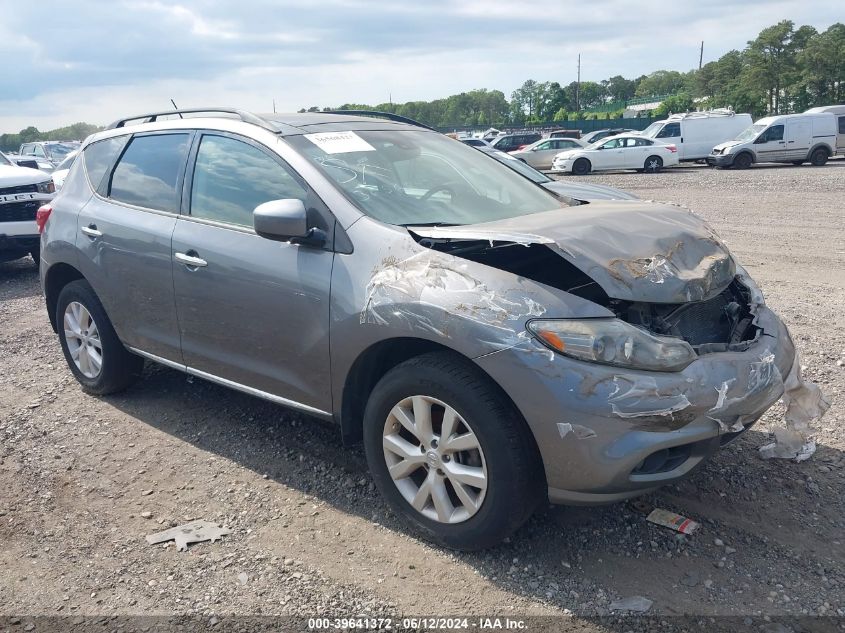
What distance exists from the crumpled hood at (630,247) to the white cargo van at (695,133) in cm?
2718

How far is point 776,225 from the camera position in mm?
11039

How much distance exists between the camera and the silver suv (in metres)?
2.70

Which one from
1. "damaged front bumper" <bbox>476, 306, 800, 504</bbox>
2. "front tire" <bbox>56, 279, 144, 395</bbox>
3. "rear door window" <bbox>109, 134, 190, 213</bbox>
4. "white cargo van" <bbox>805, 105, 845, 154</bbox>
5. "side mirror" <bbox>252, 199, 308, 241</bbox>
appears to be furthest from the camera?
"white cargo van" <bbox>805, 105, 845, 154</bbox>

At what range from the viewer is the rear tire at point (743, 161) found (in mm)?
25312

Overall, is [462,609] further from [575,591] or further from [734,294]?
[734,294]

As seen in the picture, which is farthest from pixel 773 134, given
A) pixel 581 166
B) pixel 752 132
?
pixel 581 166

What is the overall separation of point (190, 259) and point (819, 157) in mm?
26679

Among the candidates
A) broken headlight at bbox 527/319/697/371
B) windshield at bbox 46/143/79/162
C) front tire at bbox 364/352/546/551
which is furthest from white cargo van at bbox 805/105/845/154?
front tire at bbox 364/352/546/551

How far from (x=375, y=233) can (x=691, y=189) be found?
55.3ft

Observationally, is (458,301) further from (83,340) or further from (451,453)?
(83,340)

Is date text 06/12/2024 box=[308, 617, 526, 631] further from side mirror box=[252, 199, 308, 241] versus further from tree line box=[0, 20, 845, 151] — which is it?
tree line box=[0, 20, 845, 151]

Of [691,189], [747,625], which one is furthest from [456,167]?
[691,189]

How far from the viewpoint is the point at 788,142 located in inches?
989

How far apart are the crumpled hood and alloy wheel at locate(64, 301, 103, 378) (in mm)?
2728
